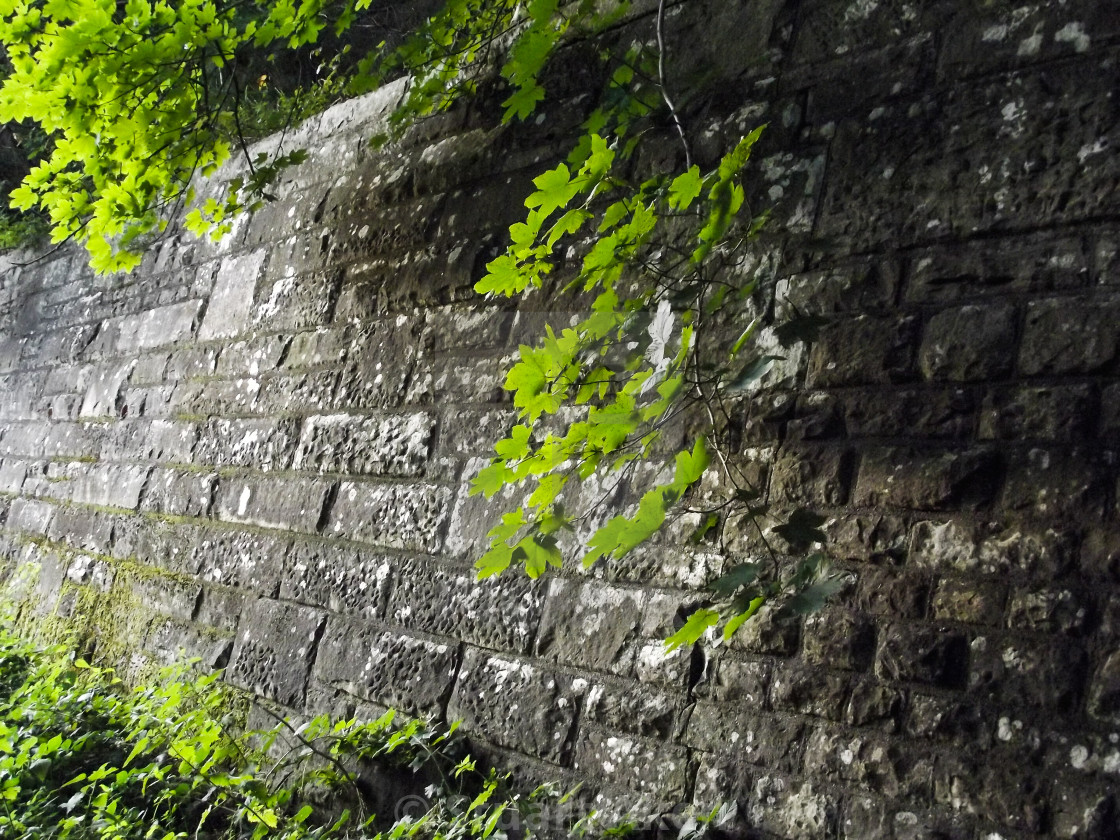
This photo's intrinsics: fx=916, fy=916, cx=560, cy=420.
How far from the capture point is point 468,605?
7.64 ft

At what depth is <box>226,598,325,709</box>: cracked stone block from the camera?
2707 millimetres

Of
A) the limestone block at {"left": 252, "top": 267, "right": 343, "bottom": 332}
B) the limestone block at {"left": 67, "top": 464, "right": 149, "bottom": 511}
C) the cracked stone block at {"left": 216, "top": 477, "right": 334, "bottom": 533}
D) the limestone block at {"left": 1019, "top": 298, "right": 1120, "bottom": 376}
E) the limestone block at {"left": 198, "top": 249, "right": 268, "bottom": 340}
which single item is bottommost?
the limestone block at {"left": 1019, "top": 298, "right": 1120, "bottom": 376}

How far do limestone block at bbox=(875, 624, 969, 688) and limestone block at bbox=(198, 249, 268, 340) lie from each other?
2.76 metres

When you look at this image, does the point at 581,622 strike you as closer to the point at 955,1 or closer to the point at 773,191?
the point at 773,191

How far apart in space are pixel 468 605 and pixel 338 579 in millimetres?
576

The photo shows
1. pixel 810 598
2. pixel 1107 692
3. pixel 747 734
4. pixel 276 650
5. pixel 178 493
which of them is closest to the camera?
pixel 1107 692

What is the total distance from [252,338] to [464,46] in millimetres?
1367

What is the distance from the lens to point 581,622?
2.07 metres

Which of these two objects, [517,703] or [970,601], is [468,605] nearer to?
[517,703]

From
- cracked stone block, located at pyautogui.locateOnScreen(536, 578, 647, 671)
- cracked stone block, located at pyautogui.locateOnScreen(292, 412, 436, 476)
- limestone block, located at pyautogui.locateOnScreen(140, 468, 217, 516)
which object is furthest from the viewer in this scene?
limestone block, located at pyautogui.locateOnScreen(140, 468, 217, 516)

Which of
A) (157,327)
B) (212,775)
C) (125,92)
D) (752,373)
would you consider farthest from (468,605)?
(157,327)

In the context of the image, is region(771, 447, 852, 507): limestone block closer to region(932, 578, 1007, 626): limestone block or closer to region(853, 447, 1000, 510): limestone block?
region(853, 447, 1000, 510): limestone block

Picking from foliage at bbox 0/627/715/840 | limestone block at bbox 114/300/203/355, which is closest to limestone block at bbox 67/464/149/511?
limestone block at bbox 114/300/203/355

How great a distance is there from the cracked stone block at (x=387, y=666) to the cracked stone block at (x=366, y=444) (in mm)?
467
